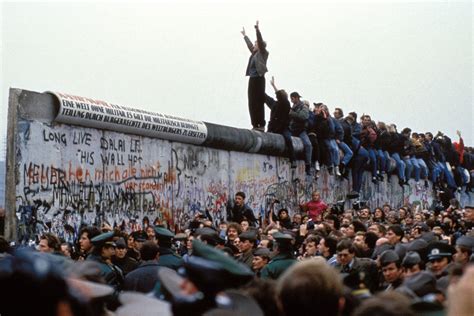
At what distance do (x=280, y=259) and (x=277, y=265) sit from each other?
123 mm

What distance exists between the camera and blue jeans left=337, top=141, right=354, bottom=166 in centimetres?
2677

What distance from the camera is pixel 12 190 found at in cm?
1494

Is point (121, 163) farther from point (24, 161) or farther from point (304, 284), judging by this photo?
point (304, 284)

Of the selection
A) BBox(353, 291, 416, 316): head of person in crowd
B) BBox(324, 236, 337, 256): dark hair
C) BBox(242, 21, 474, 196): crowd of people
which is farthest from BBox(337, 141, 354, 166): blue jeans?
BBox(353, 291, 416, 316): head of person in crowd

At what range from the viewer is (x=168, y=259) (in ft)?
35.6

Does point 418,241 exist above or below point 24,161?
below

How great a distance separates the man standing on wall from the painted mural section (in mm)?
1090

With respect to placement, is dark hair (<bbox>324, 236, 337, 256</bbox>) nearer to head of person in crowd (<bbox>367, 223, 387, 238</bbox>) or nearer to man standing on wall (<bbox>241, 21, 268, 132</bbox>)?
head of person in crowd (<bbox>367, 223, 387, 238</bbox>)

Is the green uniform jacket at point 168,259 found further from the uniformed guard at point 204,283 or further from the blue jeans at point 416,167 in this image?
the blue jeans at point 416,167

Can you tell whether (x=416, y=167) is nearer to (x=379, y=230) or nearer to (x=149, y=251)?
(x=379, y=230)

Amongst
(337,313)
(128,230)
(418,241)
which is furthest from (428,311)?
(128,230)

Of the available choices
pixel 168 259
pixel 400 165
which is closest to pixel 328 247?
pixel 168 259

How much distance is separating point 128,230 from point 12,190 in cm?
338

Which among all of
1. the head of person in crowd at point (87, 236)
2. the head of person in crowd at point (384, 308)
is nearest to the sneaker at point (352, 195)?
the head of person in crowd at point (87, 236)
